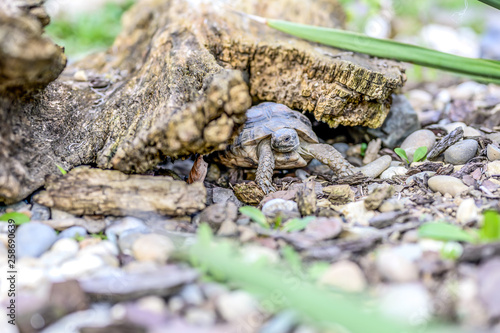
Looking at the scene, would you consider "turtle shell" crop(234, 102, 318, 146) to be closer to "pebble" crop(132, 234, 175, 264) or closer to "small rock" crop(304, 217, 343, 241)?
"small rock" crop(304, 217, 343, 241)

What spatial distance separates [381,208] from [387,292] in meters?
0.87

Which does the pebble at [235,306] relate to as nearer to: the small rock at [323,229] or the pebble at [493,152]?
the small rock at [323,229]

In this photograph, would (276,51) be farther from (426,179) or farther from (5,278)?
(5,278)

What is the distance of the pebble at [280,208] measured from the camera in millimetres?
2289

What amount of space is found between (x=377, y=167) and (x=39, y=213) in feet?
7.86

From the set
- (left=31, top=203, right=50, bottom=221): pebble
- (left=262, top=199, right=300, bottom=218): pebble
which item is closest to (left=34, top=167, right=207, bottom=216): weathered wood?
(left=31, top=203, right=50, bottom=221): pebble

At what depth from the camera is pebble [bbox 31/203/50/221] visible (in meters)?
2.26

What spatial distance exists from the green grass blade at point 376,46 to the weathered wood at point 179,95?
7 cm

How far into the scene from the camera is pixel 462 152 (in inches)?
113

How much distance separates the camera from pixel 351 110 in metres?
3.19

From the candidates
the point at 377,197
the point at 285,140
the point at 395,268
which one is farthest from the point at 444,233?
the point at 285,140

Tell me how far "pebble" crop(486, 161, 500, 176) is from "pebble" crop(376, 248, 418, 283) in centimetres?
141

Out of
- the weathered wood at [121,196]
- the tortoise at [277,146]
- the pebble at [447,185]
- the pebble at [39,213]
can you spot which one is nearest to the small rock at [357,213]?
the pebble at [447,185]

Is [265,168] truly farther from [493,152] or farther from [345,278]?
[493,152]
